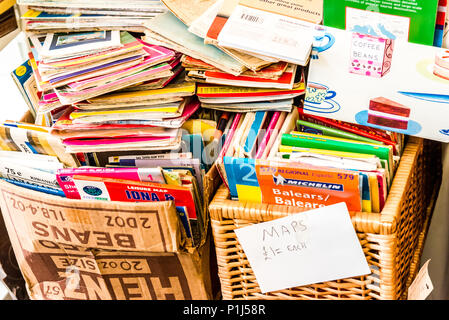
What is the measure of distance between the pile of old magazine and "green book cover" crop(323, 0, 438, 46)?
78 mm

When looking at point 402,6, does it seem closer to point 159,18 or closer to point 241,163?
point 241,163

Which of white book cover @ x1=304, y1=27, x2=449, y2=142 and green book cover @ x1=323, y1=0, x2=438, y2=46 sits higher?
green book cover @ x1=323, y1=0, x2=438, y2=46

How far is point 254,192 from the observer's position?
111 centimetres

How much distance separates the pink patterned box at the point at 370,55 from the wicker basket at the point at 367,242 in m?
0.24

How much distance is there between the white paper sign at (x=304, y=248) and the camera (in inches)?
41.5

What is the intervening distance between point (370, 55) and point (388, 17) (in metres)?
0.08

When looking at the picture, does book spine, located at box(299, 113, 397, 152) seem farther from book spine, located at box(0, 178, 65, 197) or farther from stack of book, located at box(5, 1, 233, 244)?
book spine, located at box(0, 178, 65, 197)

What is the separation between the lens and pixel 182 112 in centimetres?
127

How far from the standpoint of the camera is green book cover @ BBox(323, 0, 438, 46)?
40.6 inches

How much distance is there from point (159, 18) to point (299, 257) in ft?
2.18

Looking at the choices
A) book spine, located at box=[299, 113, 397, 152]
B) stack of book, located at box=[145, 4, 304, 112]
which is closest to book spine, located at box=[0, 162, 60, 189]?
stack of book, located at box=[145, 4, 304, 112]

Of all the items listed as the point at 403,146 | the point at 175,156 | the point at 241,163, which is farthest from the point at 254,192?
the point at 403,146

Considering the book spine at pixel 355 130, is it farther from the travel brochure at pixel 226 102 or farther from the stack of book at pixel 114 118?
Answer: the stack of book at pixel 114 118

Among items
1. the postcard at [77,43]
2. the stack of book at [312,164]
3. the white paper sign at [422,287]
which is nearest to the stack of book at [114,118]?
the postcard at [77,43]
